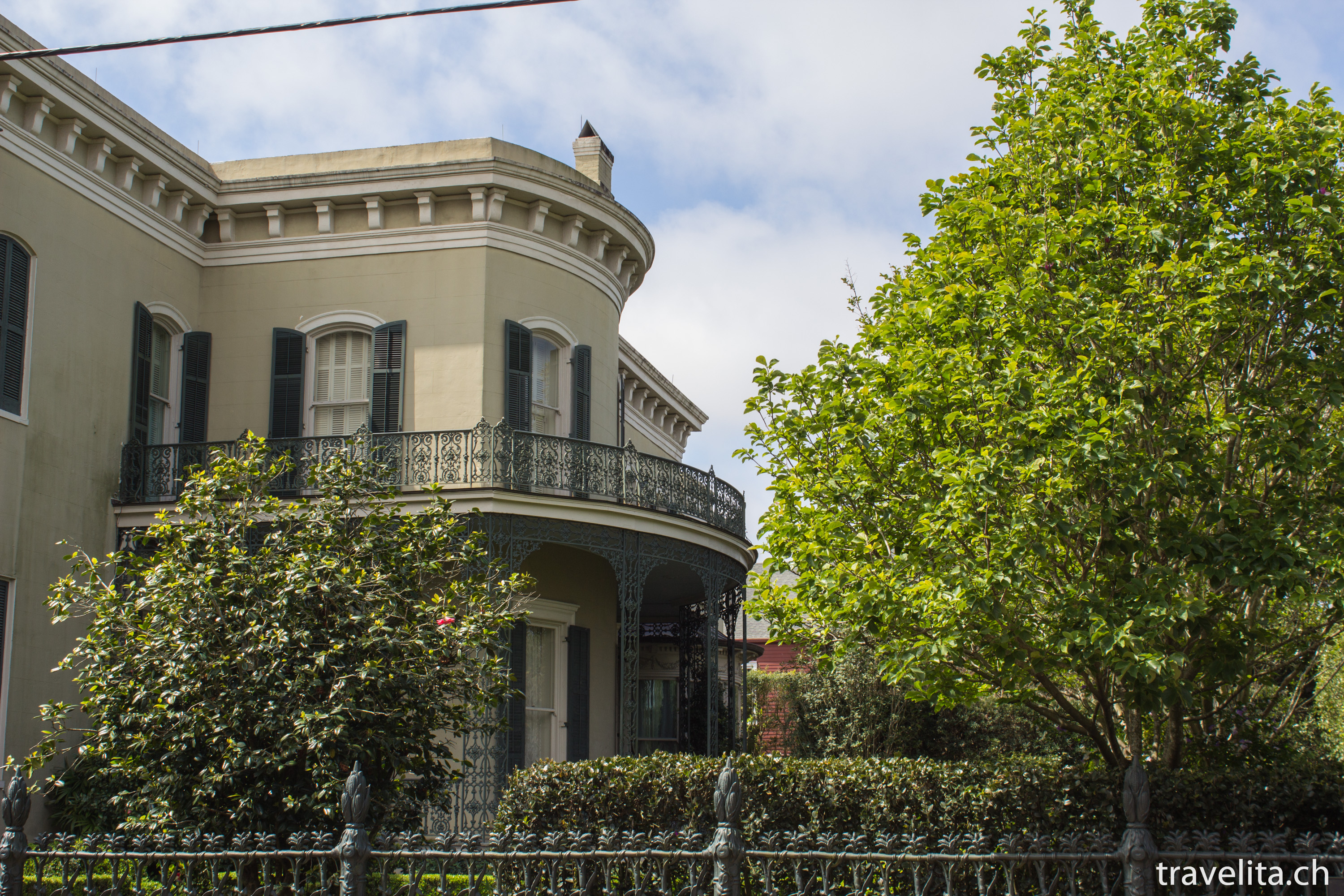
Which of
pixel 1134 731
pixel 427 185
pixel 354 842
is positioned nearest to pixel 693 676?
pixel 427 185

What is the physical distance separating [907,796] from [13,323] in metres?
11.3

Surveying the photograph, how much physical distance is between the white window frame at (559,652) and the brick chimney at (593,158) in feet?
21.9

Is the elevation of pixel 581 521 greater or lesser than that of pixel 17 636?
greater

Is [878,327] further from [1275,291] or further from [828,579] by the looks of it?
[1275,291]

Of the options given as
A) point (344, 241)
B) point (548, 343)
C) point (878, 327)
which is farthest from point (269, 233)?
point (878, 327)

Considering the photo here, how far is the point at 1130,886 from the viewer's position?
6117 mm

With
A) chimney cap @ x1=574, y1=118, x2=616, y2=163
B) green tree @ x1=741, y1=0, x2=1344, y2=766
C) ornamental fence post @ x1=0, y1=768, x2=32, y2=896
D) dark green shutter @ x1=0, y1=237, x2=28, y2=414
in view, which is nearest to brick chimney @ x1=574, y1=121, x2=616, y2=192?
chimney cap @ x1=574, y1=118, x2=616, y2=163

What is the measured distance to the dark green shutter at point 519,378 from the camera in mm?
16375

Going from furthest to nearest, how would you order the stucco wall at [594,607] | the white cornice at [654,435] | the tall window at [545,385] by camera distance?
the white cornice at [654,435]
the tall window at [545,385]
the stucco wall at [594,607]

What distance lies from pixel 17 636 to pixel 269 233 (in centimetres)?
646

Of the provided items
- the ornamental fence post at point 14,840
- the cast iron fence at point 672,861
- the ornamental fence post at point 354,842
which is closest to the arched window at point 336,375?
the cast iron fence at point 672,861

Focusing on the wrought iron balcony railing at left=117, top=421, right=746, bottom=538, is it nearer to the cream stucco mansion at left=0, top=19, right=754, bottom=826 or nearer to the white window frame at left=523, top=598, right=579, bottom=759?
the cream stucco mansion at left=0, top=19, right=754, bottom=826

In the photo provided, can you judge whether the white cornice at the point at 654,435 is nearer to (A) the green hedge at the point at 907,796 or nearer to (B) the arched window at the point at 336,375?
(B) the arched window at the point at 336,375

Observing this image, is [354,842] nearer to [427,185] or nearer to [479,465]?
[479,465]
